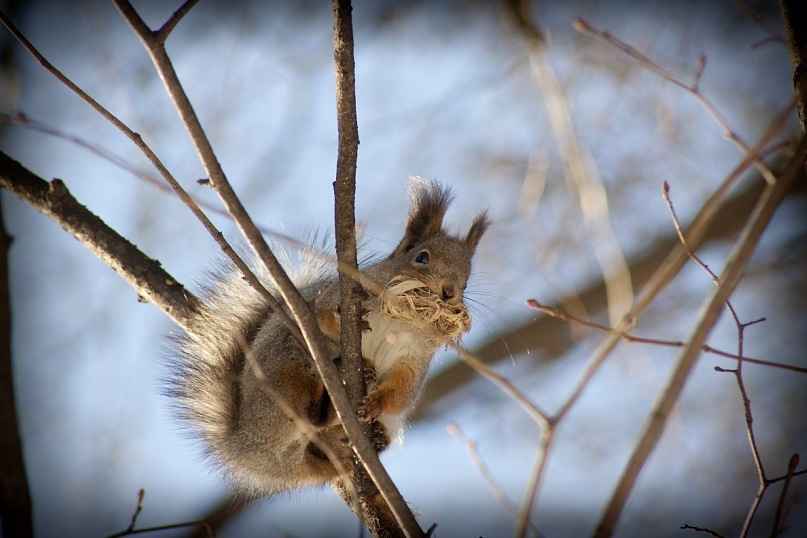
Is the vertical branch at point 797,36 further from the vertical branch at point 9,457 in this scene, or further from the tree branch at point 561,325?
the vertical branch at point 9,457

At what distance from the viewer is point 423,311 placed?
2.82 meters

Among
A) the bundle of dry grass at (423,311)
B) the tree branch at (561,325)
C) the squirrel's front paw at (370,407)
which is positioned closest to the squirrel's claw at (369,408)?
the squirrel's front paw at (370,407)

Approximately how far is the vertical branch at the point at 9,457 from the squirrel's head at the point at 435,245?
4.77ft

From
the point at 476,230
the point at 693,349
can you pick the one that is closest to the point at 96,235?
the point at 476,230

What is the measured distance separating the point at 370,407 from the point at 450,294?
0.55 meters

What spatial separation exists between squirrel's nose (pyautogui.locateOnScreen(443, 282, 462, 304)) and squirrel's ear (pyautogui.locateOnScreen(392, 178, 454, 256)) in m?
0.44

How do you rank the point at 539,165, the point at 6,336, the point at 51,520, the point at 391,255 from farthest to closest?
the point at 51,520, the point at 391,255, the point at 539,165, the point at 6,336

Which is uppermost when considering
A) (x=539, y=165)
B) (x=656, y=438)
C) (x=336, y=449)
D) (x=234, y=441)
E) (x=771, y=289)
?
(x=771, y=289)

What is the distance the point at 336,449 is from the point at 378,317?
0.56m

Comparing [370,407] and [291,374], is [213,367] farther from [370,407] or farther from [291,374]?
[370,407]

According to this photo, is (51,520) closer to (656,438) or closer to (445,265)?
(445,265)

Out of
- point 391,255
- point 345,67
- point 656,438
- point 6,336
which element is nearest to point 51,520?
A: point 6,336

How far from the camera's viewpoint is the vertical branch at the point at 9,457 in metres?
2.19

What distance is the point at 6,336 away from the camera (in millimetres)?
2490
